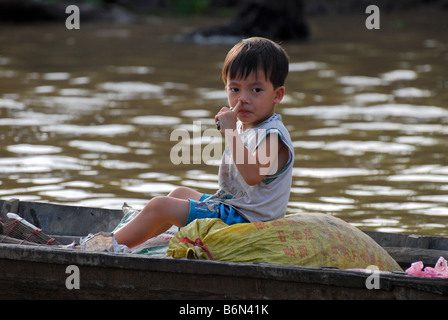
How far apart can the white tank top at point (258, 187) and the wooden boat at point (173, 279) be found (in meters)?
0.52

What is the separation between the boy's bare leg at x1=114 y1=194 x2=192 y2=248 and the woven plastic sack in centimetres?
11

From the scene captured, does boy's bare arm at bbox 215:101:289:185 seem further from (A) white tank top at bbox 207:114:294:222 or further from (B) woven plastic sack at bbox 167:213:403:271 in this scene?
(B) woven plastic sack at bbox 167:213:403:271

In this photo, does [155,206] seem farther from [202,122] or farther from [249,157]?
[202,122]

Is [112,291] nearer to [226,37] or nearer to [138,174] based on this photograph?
[138,174]

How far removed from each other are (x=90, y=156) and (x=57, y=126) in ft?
4.29

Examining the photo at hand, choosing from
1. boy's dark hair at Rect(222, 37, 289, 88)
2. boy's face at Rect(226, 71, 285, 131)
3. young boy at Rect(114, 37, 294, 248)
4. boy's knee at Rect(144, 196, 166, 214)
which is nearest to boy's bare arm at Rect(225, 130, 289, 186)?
young boy at Rect(114, 37, 294, 248)

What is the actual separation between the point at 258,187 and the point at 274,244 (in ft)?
0.94

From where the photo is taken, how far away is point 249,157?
3.56 m

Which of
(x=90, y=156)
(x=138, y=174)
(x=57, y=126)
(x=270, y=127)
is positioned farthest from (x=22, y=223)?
(x=57, y=126)

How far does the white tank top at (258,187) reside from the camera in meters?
3.70

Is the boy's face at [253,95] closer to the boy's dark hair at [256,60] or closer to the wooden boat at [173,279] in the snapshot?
the boy's dark hair at [256,60]

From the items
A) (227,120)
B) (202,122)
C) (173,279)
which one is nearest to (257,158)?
(227,120)
